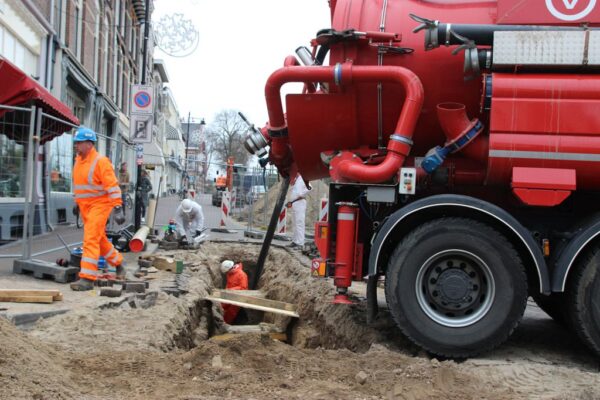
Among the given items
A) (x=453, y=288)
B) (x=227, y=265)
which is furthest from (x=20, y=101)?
(x=453, y=288)

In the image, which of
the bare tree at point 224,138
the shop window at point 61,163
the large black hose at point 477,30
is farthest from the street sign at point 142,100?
the bare tree at point 224,138

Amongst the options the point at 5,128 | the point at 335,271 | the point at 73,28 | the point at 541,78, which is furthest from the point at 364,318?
the point at 73,28

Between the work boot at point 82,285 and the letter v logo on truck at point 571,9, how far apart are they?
227 inches

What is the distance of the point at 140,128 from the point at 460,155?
7.95 metres

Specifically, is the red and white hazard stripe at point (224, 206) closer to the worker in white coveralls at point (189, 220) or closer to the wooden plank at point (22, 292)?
the worker in white coveralls at point (189, 220)

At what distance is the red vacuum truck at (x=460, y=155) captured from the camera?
4555 mm

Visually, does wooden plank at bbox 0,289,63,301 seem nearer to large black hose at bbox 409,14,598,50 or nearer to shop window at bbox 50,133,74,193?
shop window at bbox 50,133,74,193

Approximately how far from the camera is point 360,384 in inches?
161

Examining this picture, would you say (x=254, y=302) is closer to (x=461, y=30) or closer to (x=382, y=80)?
(x=382, y=80)

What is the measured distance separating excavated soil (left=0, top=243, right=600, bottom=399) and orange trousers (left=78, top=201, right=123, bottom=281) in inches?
30.8

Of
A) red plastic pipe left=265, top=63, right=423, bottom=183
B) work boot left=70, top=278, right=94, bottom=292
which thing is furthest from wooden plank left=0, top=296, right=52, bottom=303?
red plastic pipe left=265, top=63, right=423, bottom=183

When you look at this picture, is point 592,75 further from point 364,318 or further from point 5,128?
point 5,128

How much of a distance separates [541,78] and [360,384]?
2941mm

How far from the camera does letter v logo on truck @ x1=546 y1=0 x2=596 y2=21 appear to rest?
469cm
